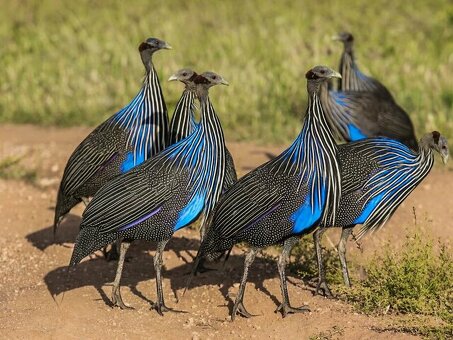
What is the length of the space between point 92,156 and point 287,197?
1669 mm

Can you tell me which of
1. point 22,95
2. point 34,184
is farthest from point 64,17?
point 34,184

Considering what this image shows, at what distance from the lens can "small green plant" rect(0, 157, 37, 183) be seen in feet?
30.3

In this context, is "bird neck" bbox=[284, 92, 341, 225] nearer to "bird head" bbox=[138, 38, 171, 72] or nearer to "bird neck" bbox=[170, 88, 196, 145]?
"bird neck" bbox=[170, 88, 196, 145]

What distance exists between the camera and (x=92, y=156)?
23.2ft

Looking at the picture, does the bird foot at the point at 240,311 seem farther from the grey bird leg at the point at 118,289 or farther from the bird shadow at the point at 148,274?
the grey bird leg at the point at 118,289

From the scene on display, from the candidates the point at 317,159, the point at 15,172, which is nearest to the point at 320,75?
the point at 317,159

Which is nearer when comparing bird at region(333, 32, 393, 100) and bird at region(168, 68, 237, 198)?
bird at region(168, 68, 237, 198)

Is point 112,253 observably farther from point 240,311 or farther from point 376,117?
point 376,117

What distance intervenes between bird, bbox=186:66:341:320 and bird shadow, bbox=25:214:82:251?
2.00 metres

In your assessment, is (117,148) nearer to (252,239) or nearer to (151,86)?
(151,86)

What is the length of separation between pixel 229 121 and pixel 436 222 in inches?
120

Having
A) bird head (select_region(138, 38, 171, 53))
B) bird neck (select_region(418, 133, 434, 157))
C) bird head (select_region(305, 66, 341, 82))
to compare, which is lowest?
bird neck (select_region(418, 133, 434, 157))

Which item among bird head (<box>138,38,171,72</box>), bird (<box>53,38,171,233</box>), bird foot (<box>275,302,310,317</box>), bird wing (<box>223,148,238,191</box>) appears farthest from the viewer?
bird head (<box>138,38,171,72</box>)

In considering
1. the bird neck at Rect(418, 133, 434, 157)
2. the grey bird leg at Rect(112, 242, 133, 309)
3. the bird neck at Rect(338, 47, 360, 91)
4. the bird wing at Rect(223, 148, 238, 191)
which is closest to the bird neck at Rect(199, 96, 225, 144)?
the bird wing at Rect(223, 148, 238, 191)
